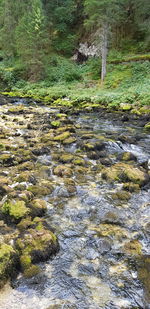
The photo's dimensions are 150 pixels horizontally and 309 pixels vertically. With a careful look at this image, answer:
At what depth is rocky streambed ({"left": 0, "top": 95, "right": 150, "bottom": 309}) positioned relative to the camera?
3413 mm

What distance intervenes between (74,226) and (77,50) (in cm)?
3583

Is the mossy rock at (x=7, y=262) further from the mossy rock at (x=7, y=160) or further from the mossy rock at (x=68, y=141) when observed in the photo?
the mossy rock at (x=68, y=141)

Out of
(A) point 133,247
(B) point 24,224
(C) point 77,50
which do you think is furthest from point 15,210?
(C) point 77,50

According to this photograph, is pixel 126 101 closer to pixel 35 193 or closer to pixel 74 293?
pixel 35 193

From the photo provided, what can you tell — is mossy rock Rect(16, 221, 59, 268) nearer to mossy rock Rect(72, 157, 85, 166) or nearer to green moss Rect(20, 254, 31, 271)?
green moss Rect(20, 254, 31, 271)

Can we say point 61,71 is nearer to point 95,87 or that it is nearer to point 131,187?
point 95,87

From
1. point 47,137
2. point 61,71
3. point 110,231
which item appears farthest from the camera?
point 61,71

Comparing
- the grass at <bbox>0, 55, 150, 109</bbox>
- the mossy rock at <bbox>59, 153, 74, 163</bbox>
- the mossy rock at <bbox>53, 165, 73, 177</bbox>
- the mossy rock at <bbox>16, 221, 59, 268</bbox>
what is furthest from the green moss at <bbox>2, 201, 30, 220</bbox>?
the grass at <bbox>0, 55, 150, 109</bbox>

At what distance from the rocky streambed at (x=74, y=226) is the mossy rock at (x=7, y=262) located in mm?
13

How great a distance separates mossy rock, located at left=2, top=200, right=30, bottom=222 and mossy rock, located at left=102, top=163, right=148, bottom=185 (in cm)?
284

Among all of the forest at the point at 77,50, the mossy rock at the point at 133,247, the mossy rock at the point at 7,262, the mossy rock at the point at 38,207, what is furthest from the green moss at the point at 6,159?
the forest at the point at 77,50

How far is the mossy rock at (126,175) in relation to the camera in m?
6.63

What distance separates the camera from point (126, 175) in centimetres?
680

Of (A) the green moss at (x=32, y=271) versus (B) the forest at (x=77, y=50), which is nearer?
(A) the green moss at (x=32, y=271)
